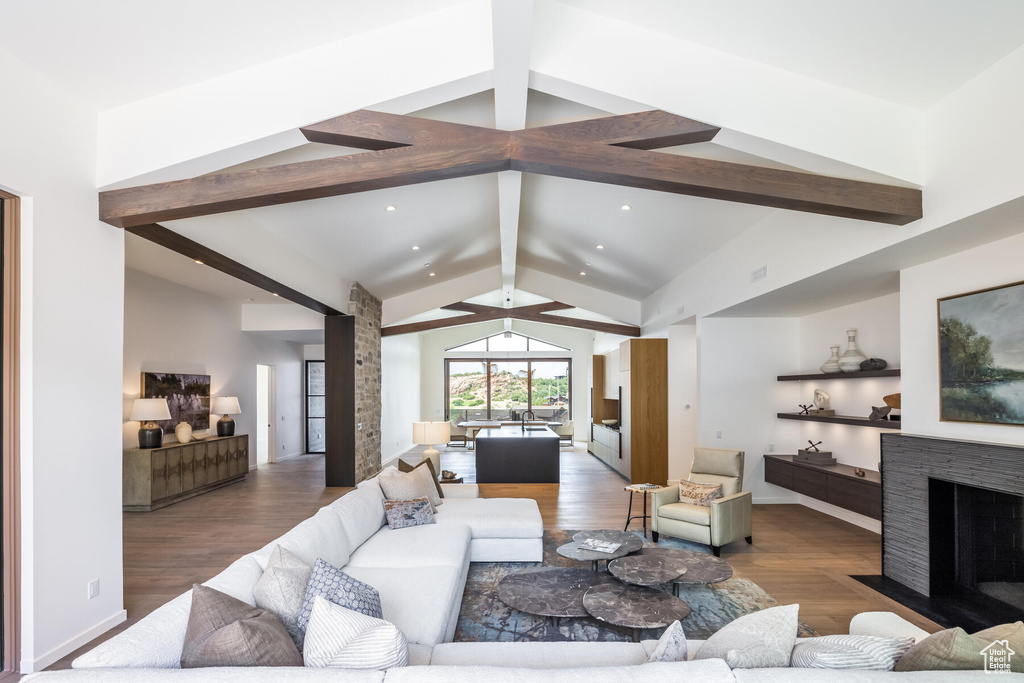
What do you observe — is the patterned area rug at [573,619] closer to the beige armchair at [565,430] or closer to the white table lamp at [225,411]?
the white table lamp at [225,411]

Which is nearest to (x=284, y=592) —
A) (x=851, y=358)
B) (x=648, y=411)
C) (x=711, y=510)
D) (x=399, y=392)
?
(x=711, y=510)

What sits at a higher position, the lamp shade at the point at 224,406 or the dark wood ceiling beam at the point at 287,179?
the dark wood ceiling beam at the point at 287,179

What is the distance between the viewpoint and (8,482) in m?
2.73

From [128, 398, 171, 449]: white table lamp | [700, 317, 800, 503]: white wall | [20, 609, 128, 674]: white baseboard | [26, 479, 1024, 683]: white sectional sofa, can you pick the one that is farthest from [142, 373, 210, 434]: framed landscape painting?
[700, 317, 800, 503]: white wall

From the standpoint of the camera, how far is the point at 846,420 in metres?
5.29

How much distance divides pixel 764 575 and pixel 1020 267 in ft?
8.52

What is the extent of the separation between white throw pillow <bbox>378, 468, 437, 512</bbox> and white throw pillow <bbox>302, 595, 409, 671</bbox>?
2.55 meters

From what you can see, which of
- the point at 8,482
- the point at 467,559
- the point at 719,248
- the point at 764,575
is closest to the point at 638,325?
the point at 719,248

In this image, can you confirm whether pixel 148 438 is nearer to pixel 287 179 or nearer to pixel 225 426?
pixel 225 426

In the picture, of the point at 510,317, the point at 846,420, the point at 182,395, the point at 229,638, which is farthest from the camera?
the point at 510,317

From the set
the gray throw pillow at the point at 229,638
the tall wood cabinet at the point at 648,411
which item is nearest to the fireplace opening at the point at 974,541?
the gray throw pillow at the point at 229,638

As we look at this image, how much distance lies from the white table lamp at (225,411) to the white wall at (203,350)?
135 millimetres

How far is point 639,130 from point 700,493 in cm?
329

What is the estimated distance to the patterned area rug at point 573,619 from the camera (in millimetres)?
3117
